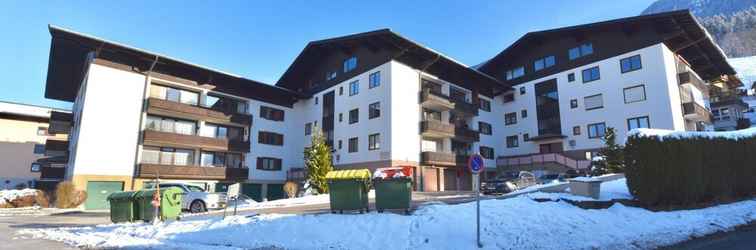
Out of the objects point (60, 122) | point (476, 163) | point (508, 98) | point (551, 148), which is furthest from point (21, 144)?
point (551, 148)

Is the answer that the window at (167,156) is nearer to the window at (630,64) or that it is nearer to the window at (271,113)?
the window at (271,113)

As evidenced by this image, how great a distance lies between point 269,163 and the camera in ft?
129

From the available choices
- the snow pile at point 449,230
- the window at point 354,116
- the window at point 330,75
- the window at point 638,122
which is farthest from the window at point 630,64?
the window at point 330,75

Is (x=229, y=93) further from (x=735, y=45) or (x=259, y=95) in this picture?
(x=735, y=45)

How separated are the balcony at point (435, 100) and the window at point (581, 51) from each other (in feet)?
41.9

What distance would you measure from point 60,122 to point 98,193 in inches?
573

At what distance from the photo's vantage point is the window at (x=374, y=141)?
32719 mm

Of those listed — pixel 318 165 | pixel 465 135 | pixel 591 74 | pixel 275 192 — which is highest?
pixel 591 74

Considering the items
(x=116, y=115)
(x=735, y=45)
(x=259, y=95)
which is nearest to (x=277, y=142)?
(x=259, y=95)

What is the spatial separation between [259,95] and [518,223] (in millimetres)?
32710

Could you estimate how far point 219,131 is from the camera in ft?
120

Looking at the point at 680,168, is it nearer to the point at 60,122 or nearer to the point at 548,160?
the point at 548,160

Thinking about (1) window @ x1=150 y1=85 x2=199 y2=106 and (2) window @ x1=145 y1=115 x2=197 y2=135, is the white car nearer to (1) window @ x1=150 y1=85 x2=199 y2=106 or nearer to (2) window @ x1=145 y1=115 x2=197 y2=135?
(2) window @ x1=145 y1=115 x2=197 y2=135

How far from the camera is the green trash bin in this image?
1236 centimetres
